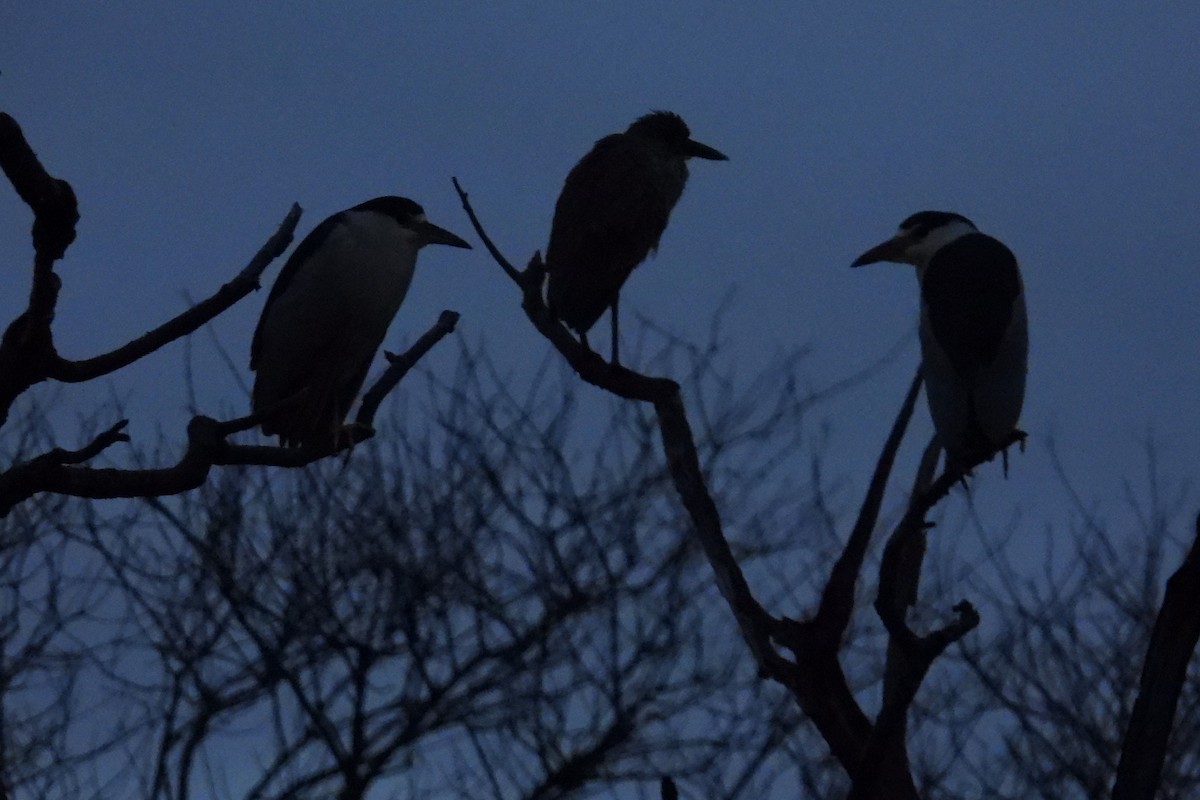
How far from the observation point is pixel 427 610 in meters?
9.21

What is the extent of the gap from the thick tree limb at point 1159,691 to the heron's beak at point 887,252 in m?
3.70

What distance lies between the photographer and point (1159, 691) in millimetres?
3262

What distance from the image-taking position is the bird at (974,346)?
215 inches

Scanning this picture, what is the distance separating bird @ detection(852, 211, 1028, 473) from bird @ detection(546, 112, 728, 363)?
179 cm

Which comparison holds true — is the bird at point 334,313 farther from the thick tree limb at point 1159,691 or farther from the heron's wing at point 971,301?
the thick tree limb at point 1159,691

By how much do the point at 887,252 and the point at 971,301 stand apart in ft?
4.41

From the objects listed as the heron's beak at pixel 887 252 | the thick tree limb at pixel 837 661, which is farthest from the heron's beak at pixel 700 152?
the thick tree limb at pixel 837 661

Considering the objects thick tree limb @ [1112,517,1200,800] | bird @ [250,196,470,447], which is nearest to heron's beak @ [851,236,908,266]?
bird @ [250,196,470,447]

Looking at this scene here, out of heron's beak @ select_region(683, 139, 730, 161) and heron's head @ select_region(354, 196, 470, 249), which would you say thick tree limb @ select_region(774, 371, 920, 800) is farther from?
heron's beak @ select_region(683, 139, 730, 161)

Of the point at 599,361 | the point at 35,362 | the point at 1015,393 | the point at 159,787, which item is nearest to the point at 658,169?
the point at 599,361

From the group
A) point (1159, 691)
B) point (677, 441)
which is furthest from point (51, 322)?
point (677, 441)

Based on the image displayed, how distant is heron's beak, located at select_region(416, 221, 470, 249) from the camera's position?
6617 mm

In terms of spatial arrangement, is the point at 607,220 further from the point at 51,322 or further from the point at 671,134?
the point at 51,322

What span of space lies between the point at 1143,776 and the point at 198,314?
2.01 metres
